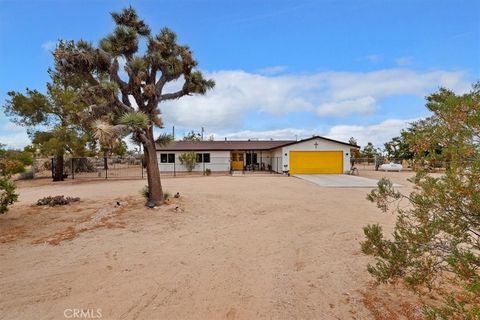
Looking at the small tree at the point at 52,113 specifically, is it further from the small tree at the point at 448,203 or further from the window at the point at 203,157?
the small tree at the point at 448,203

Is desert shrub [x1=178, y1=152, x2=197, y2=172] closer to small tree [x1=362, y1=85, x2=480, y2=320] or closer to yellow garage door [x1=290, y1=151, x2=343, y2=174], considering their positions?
yellow garage door [x1=290, y1=151, x2=343, y2=174]

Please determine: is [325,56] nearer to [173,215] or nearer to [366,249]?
[173,215]

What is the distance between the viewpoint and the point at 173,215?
29.8 feet

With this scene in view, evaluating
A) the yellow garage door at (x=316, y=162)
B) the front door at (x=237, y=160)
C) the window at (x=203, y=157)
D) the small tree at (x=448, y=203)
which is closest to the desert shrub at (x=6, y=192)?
the small tree at (x=448, y=203)

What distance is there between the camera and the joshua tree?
933cm

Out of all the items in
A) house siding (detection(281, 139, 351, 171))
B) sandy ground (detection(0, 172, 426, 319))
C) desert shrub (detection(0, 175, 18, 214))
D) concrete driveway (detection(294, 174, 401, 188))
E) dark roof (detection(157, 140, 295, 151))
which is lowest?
sandy ground (detection(0, 172, 426, 319))

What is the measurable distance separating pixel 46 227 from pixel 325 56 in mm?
13776

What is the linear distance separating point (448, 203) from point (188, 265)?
155 inches

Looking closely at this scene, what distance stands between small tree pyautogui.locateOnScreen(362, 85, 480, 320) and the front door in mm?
28341

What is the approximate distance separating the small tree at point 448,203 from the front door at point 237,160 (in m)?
28.3

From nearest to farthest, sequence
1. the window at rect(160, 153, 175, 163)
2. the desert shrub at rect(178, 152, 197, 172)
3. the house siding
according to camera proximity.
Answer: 1. the house siding
2. the desert shrub at rect(178, 152, 197, 172)
3. the window at rect(160, 153, 175, 163)

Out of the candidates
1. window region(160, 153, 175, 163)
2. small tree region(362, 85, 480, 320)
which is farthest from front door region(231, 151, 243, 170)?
small tree region(362, 85, 480, 320)

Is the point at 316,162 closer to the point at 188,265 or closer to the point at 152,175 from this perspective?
the point at 152,175

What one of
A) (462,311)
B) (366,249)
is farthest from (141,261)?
(462,311)
